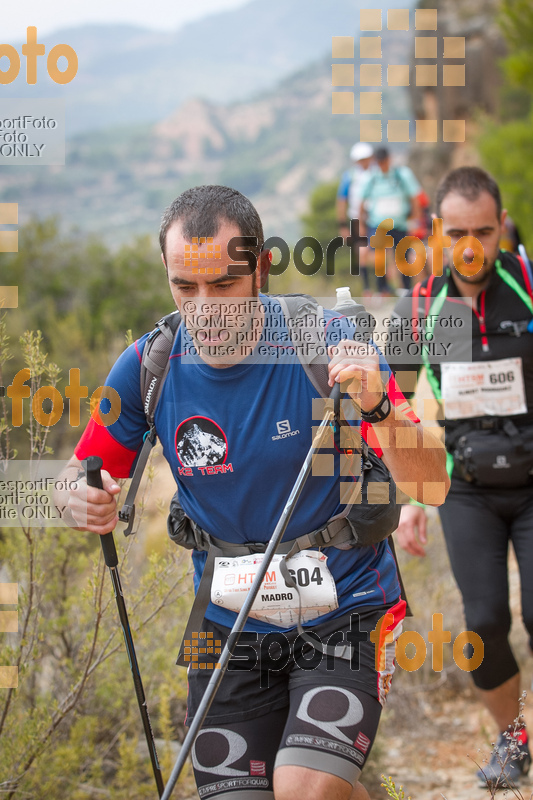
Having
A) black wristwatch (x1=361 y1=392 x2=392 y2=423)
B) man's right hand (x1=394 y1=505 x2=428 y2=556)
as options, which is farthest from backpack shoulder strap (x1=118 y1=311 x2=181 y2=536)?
man's right hand (x1=394 y1=505 x2=428 y2=556)

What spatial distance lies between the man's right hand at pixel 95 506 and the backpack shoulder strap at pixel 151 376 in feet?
0.43

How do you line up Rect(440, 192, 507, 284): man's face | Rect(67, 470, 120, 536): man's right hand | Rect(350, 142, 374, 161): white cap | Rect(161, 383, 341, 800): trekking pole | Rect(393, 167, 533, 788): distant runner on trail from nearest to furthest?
Rect(161, 383, 341, 800): trekking pole
Rect(67, 470, 120, 536): man's right hand
Rect(393, 167, 533, 788): distant runner on trail
Rect(440, 192, 507, 284): man's face
Rect(350, 142, 374, 161): white cap

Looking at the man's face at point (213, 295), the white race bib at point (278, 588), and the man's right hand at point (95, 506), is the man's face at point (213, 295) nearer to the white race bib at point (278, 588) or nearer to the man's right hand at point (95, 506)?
the man's right hand at point (95, 506)

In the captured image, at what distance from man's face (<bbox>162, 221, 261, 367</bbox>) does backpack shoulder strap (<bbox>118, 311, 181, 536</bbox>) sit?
0.40ft

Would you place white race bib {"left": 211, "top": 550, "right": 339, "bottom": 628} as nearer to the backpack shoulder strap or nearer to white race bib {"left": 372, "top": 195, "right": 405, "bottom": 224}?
the backpack shoulder strap

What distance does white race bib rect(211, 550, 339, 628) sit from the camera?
8.45ft

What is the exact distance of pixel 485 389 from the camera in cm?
387

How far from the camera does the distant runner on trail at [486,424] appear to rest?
3773 mm

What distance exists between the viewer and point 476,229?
3.95 m

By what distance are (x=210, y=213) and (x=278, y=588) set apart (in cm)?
120

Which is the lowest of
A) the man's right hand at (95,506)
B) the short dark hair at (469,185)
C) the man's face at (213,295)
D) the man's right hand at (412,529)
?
the man's right hand at (412,529)

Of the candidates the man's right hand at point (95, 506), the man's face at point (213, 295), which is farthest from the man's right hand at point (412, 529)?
the man's right hand at point (95, 506)

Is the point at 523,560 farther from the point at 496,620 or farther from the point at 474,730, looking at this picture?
the point at 474,730

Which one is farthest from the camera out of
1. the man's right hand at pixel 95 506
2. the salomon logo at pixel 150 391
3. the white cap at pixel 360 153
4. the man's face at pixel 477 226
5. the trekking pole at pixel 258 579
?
the white cap at pixel 360 153
